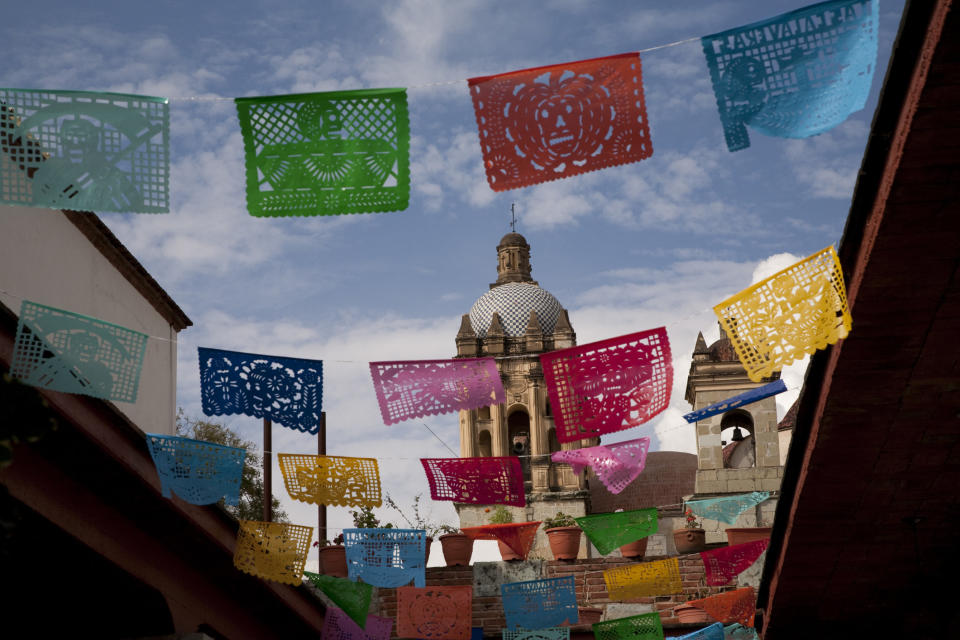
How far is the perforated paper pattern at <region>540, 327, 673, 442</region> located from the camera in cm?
764

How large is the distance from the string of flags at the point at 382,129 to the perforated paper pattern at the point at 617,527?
470 centimetres

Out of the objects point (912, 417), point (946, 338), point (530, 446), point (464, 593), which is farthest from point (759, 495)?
point (530, 446)

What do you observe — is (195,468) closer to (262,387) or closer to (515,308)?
(262,387)

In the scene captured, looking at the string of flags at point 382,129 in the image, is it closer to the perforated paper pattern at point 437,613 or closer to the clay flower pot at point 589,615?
the perforated paper pattern at point 437,613

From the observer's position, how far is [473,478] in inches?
363

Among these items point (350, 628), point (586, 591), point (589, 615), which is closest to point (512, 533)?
point (589, 615)

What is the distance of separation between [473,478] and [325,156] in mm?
3807

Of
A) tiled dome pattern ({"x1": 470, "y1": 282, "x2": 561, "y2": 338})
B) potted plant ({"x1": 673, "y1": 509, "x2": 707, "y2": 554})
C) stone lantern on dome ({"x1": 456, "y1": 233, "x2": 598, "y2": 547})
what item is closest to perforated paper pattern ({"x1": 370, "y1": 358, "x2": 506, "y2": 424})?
potted plant ({"x1": 673, "y1": 509, "x2": 707, "y2": 554})

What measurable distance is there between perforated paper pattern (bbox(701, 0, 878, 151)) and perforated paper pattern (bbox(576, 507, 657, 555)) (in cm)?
493

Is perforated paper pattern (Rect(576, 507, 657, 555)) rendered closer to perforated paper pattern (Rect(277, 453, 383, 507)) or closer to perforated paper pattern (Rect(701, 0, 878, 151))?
perforated paper pattern (Rect(277, 453, 383, 507))

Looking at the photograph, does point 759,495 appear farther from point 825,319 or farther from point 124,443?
point 124,443

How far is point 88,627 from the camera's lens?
928cm

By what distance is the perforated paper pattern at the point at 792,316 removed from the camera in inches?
252

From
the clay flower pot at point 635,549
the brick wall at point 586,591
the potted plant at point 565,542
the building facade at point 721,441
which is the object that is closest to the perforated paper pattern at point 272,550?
the brick wall at point 586,591
